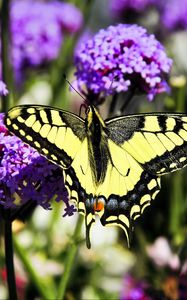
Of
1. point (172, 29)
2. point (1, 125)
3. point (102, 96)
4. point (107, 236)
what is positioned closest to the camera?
point (1, 125)

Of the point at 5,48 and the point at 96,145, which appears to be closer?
the point at 96,145

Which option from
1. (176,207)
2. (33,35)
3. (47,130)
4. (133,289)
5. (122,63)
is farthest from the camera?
(33,35)

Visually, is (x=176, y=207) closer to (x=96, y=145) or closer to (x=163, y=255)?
(x=163, y=255)

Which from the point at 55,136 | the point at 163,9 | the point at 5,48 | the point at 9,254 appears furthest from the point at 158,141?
Answer: the point at 163,9

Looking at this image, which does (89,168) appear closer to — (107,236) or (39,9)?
(107,236)

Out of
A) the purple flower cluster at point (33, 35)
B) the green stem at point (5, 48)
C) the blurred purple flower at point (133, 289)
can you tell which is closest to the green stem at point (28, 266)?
the blurred purple flower at point (133, 289)

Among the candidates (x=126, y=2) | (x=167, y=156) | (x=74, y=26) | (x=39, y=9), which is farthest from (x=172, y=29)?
(x=167, y=156)
